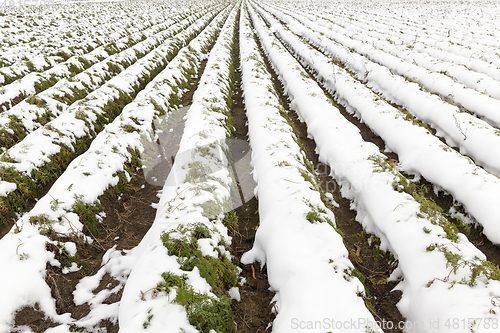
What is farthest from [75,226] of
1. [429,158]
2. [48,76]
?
[48,76]

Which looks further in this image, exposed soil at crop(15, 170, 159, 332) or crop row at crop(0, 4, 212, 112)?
crop row at crop(0, 4, 212, 112)

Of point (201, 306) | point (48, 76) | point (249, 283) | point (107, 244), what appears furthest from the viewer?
point (48, 76)

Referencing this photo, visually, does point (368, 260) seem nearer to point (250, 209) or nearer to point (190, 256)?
point (250, 209)

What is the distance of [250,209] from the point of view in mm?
Result: 5527

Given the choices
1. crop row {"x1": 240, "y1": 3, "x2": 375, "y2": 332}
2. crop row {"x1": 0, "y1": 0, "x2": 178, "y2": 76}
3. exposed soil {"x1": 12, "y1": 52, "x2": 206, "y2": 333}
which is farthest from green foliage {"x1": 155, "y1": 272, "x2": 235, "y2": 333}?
crop row {"x1": 0, "y1": 0, "x2": 178, "y2": 76}

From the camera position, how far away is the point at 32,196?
5.61 meters

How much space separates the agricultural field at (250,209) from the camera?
3.26 m

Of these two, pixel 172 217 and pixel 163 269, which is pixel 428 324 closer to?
pixel 163 269

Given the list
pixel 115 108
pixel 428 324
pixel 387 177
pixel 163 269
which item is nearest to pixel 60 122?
pixel 115 108

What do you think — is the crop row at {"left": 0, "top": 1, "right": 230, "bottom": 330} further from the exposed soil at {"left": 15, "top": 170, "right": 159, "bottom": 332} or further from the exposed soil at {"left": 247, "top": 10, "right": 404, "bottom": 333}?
the exposed soil at {"left": 247, "top": 10, "right": 404, "bottom": 333}

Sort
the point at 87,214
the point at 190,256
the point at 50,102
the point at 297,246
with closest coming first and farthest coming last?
1. the point at 190,256
2. the point at 297,246
3. the point at 87,214
4. the point at 50,102

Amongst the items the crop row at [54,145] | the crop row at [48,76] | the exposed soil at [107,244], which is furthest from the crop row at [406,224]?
the crop row at [48,76]

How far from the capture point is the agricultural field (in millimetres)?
3256

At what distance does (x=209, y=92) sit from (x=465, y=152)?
26.3 feet
